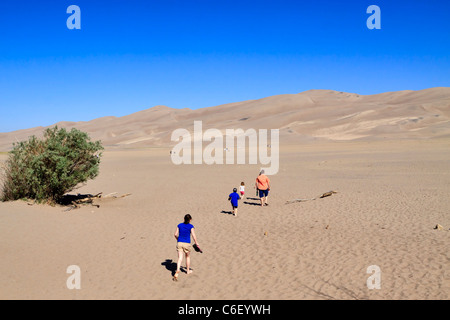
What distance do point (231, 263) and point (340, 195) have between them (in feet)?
28.7

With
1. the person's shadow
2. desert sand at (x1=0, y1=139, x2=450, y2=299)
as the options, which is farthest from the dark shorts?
the person's shadow

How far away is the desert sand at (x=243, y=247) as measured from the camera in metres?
6.76

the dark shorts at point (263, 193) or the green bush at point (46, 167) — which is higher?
the green bush at point (46, 167)

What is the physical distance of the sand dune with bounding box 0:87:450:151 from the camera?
6444 centimetres

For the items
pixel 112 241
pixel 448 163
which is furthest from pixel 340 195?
pixel 448 163

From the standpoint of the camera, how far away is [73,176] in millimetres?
14188

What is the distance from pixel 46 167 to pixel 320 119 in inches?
2972

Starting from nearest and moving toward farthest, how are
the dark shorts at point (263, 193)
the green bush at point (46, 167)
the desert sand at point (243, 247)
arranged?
the desert sand at point (243, 247) < the green bush at point (46, 167) < the dark shorts at point (263, 193)

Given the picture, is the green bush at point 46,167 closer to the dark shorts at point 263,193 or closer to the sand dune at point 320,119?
A: the dark shorts at point 263,193

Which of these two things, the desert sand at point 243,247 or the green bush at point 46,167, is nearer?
the desert sand at point 243,247

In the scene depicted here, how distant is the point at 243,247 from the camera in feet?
30.1

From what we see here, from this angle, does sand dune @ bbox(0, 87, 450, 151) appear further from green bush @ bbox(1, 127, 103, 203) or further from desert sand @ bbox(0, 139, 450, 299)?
green bush @ bbox(1, 127, 103, 203)

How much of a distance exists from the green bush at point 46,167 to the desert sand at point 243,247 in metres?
0.95

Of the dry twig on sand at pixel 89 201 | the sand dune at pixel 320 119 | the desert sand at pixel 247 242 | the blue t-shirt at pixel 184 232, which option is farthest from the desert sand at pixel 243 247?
the sand dune at pixel 320 119
